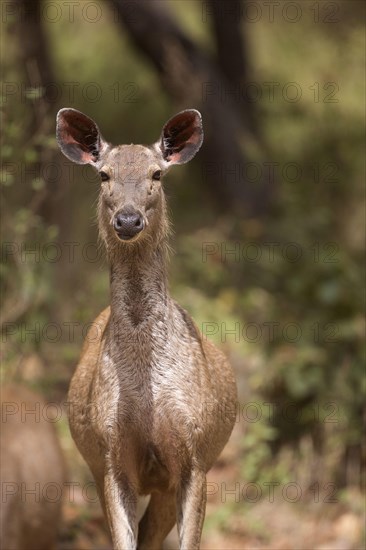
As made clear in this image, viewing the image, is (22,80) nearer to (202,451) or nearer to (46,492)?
(46,492)

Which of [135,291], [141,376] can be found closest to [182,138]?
[135,291]

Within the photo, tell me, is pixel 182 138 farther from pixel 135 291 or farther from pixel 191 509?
pixel 191 509

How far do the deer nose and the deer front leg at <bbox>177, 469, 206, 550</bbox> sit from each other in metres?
1.47

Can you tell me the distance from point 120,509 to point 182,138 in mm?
2409

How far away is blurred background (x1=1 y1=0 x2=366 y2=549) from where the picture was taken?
10.2m

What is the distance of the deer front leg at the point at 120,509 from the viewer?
6352 mm

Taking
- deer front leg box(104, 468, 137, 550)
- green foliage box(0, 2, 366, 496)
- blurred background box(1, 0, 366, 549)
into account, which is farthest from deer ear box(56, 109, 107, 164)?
deer front leg box(104, 468, 137, 550)

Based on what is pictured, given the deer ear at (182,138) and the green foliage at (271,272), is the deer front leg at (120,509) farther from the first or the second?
the green foliage at (271,272)

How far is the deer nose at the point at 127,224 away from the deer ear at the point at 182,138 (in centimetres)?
94

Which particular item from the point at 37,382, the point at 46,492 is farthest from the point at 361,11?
the point at 46,492

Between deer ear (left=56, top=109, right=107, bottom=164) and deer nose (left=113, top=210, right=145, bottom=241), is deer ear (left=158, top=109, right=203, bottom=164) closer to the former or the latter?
deer ear (left=56, top=109, right=107, bottom=164)

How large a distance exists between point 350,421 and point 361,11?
34.9ft

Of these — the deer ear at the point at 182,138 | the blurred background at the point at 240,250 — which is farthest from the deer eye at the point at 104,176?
the blurred background at the point at 240,250

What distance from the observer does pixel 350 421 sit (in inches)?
419
